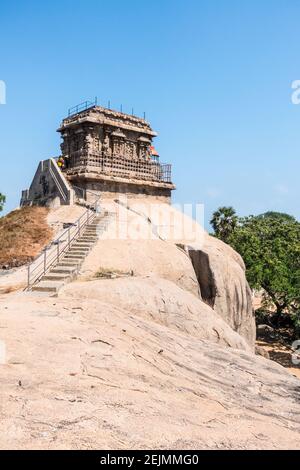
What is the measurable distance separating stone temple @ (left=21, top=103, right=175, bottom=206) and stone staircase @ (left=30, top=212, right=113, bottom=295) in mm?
5239

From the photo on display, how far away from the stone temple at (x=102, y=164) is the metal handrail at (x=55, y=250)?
13.3 feet

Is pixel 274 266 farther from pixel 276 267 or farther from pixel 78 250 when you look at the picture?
pixel 78 250

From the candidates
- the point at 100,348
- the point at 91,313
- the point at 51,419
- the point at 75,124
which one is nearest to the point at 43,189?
the point at 75,124

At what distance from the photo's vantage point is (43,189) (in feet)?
93.9

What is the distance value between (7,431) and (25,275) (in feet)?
40.5

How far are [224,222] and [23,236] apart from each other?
32.6 metres

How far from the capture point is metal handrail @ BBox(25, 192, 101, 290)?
17.0 meters

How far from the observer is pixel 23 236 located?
72.4 feet

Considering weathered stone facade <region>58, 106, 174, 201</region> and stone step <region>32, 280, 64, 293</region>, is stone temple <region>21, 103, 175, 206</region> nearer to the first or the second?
weathered stone facade <region>58, 106, 174, 201</region>

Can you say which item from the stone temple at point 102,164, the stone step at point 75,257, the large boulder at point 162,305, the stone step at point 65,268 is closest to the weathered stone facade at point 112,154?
the stone temple at point 102,164

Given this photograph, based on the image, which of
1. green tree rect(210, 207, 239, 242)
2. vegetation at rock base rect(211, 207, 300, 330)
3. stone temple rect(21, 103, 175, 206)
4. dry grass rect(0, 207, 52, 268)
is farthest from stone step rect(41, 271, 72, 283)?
green tree rect(210, 207, 239, 242)

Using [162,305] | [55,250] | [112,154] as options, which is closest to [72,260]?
[55,250]

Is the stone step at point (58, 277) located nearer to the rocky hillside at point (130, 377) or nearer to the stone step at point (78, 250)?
the rocky hillside at point (130, 377)

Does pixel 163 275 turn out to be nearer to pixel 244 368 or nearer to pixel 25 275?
pixel 25 275
